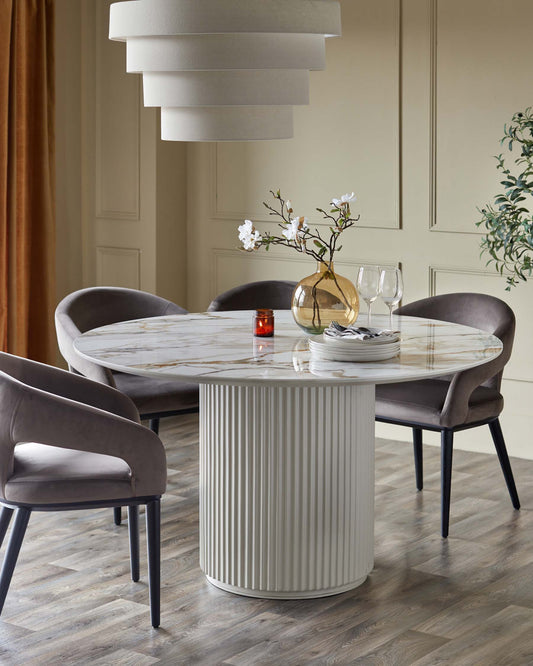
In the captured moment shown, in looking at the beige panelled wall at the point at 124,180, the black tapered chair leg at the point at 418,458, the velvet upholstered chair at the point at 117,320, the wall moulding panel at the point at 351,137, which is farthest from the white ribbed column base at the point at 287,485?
the beige panelled wall at the point at 124,180

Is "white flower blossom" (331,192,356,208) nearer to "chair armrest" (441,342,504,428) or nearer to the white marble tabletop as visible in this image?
the white marble tabletop

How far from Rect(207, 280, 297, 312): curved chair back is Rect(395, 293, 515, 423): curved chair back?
56cm

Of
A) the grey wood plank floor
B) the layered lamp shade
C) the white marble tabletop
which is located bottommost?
the grey wood plank floor

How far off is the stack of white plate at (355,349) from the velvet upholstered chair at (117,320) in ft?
2.14

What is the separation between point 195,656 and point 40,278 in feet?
9.88

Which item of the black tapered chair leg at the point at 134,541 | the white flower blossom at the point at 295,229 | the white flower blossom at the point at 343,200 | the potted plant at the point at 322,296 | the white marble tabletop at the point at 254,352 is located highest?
the white flower blossom at the point at 343,200

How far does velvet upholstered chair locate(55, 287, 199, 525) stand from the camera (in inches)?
149

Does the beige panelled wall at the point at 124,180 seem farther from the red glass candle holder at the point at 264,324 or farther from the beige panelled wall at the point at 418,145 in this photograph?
the red glass candle holder at the point at 264,324

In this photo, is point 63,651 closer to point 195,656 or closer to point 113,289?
point 195,656

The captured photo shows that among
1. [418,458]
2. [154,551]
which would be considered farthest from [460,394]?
[154,551]

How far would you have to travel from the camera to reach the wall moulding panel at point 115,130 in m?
5.62

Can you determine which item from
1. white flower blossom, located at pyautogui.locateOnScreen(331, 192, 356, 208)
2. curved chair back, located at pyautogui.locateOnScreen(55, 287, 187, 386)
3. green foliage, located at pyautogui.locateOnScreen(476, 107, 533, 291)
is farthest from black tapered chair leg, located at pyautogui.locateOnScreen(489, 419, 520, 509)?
curved chair back, located at pyautogui.locateOnScreen(55, 287, 187, 386)

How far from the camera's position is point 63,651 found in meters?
2.85

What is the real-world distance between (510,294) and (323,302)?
1669 millimetres
